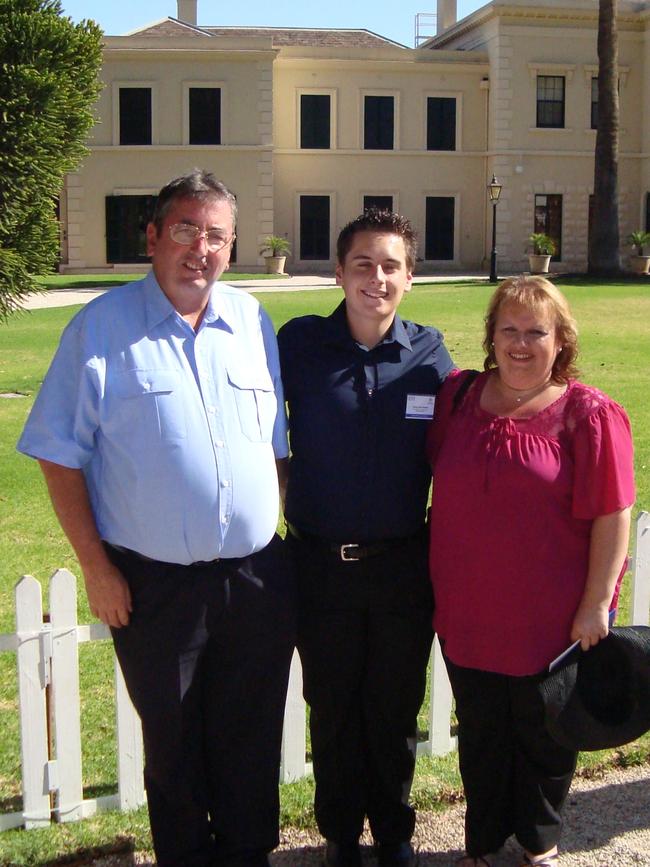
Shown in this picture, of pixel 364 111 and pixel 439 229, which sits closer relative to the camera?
pixel 364 111

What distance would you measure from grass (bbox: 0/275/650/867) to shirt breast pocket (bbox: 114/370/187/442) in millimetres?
1422

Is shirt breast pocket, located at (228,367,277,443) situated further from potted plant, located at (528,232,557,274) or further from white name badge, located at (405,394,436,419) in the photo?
potted plant, located at (528,232,557,274)

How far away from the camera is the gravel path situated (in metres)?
3.41

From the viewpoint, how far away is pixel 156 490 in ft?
9.55

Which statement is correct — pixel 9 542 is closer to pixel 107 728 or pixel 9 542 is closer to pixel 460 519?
pixel 107 728

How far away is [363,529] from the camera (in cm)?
322

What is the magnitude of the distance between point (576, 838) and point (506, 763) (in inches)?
17.9

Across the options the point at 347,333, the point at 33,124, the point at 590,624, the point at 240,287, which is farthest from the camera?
the point at 240,287

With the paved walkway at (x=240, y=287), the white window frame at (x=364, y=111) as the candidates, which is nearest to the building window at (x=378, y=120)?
the white window frame at (x=364, y=111)

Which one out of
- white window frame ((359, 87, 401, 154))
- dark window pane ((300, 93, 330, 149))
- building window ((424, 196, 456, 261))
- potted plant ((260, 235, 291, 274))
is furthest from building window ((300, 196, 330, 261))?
building window ((424, 196, 456, 261))

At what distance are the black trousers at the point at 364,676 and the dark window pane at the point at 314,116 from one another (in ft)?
127

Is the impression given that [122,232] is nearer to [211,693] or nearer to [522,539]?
[211,693]

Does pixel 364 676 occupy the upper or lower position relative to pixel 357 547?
lower

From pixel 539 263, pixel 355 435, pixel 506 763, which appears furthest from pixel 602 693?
pixel 539 263
